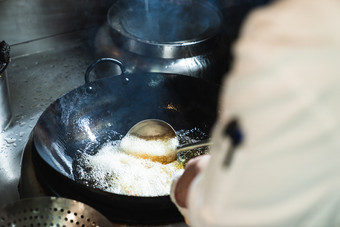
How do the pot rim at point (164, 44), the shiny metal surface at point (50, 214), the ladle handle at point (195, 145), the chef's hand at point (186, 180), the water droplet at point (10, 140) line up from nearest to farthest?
1. the chef's hand at point (186, 180)
2. the shiny metal surface at point (50, 214)
3. the ladle handle at point (195, 145)
4. the water droplet at point (10, 140)
5. the pot rim at point (164, 44)

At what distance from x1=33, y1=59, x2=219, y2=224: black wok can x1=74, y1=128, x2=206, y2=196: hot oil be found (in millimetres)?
62

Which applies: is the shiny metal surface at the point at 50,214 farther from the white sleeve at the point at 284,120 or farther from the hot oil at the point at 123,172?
the white sleeve at the point at 284,120

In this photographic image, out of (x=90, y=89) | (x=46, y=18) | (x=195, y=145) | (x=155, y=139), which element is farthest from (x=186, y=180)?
(x=46, y=18)

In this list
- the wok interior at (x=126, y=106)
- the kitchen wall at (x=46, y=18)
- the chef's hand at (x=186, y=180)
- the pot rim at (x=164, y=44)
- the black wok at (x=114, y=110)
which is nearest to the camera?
the chef's hand at (x=186, y=180)

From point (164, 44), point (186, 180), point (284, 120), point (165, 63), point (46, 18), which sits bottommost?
point (46, 18)

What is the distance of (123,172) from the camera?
64.6 inches

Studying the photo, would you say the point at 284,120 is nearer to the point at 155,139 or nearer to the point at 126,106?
the point at 155,139

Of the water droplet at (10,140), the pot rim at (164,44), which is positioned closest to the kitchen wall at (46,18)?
the pot rim at (164,44)

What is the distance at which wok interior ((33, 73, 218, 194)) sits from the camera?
1.86m

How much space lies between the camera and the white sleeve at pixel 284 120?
53 cm

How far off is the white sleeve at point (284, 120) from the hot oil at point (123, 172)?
98 cm

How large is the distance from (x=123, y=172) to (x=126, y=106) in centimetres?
50

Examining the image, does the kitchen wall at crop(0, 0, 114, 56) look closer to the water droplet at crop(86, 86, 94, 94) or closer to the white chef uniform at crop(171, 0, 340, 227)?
the water droplet at crop(86, 86, 94, 94)

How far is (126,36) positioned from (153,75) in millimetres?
354
